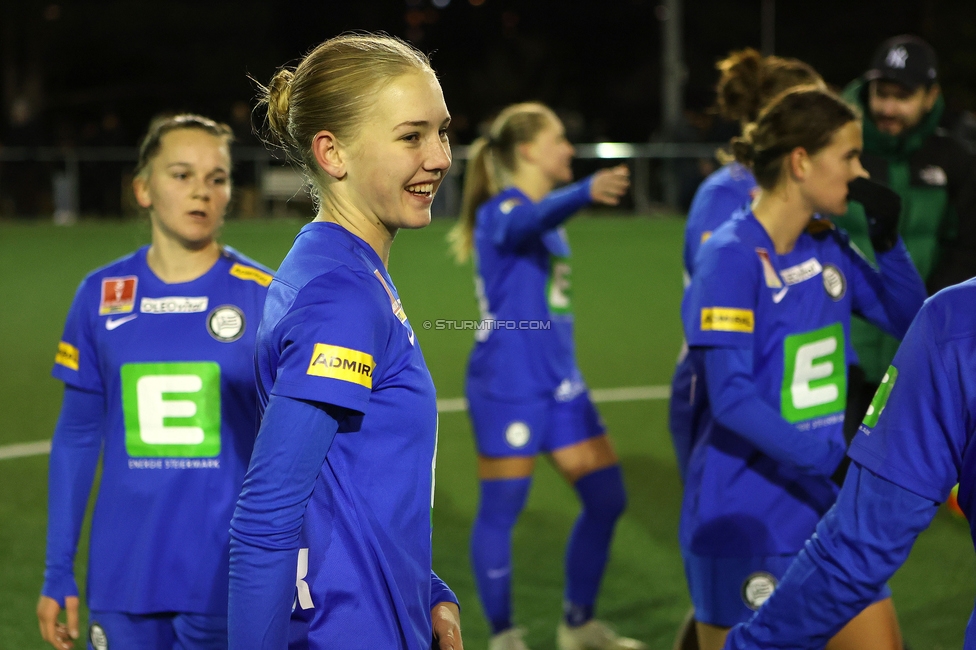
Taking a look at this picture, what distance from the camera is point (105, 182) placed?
23094mm

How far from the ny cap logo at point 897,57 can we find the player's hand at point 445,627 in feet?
11.9

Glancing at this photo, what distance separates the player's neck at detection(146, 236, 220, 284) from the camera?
10.3 ft

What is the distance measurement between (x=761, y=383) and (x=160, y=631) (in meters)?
1.76

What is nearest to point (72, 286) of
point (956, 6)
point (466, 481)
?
point (466, 481)

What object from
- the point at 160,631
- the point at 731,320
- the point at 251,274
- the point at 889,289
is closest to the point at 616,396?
the point at 889,289

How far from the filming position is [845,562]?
6.23 feet

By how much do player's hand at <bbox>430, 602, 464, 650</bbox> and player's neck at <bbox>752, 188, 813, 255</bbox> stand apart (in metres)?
1.56

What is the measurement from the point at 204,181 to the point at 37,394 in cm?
649

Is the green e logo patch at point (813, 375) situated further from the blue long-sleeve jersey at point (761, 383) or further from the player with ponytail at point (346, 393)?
the player with ponytail at point (346, 393)

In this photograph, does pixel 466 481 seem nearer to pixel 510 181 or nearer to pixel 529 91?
pixel 510 181

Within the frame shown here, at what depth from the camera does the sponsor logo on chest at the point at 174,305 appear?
3082mm

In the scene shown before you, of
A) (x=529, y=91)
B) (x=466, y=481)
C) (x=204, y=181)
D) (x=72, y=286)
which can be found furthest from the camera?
(x=529, y=91)

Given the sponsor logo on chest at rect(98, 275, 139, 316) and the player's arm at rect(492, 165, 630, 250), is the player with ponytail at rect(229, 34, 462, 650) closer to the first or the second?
the sponsor logo on chest at rect(98, 275, 139, 316)

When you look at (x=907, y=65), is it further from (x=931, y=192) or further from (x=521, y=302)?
(x=521, y=302)
